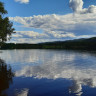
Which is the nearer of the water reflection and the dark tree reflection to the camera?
the water reflection

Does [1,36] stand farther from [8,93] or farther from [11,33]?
[8,93]

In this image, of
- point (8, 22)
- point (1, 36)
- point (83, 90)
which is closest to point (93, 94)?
point (83, 90)

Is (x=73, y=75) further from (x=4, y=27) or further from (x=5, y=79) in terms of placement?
(x=4, y=27)

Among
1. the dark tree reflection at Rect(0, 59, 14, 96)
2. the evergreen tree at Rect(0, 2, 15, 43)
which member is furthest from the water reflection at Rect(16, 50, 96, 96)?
the evergreen tree at Rect(0, 2, 15, 43)

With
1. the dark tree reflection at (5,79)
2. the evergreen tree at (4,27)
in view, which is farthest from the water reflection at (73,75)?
the evergreen tree at (4,27)

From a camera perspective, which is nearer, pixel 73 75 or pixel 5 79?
pixel 5 79

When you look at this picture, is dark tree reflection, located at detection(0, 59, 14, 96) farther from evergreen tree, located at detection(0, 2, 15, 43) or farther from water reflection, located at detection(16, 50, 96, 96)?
evergreen tree, located at detection(0, 2, 15, 43)

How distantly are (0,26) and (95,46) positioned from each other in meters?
164

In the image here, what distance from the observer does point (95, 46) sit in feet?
648

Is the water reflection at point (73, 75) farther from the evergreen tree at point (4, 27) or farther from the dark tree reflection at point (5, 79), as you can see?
the evergreen tree at point (4, 27)

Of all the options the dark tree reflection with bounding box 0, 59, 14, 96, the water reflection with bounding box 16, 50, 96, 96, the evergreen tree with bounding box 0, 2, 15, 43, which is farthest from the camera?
the evergreen tree with bounding box 0, 2, 15, 43

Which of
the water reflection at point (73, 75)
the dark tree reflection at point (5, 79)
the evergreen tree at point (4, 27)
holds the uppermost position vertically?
the evergreen tree at point (4, 27)

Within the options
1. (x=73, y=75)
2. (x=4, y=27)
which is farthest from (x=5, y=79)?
(x=4, y=27)

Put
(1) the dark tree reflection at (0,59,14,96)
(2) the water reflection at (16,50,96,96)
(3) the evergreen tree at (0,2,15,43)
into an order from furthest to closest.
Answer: (3) the evergreen tree at (0,2,15,43)
(1) the dark tree reflection at (0,59,14,96)
(2) the water reflection at (16,50,96,96)
